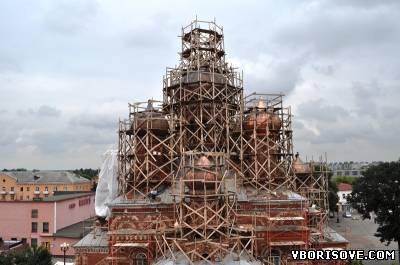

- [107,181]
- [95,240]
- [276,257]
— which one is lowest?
[276,257]

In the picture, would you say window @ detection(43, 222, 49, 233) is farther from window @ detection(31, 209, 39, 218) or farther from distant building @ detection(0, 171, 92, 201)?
distant building @ detection(0, 171, 92, 201)

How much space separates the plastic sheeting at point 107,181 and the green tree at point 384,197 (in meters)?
20.2

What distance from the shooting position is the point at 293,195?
23172mm

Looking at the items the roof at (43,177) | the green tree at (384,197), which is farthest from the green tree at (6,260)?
the roof at (43,177)

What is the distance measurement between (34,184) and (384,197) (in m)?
50.5

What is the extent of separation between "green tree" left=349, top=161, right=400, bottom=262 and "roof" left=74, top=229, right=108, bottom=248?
20.7 meters

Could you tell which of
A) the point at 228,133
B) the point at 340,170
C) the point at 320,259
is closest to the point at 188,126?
the point at 228,133

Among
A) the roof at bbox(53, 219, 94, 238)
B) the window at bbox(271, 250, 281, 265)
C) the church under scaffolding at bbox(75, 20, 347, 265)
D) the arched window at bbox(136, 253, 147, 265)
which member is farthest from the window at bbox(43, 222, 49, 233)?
the window at bbox(271, 250, 281, 265)

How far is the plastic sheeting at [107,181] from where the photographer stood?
29.2m

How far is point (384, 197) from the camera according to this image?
32.6 m

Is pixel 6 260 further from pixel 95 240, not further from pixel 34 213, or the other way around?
pixel 34 213

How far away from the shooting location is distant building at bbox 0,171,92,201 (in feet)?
203

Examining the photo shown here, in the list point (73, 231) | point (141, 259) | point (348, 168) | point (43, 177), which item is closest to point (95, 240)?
point (141, 259)

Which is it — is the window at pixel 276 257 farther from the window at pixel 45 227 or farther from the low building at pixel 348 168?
the low building at pixel 348 168
